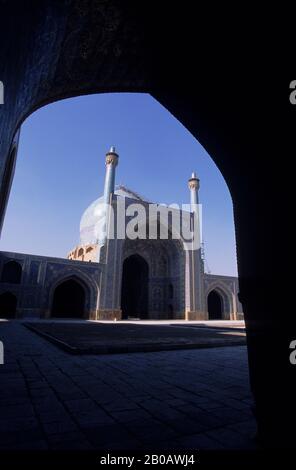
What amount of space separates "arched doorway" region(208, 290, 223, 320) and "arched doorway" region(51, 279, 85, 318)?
41.7ft

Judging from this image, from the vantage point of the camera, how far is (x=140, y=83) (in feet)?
8.86

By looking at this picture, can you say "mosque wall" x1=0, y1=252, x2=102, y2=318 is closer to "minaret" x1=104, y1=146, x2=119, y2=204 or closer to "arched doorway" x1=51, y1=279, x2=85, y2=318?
"arched doorway" x1=51, y1=279, x2=85, y2=318

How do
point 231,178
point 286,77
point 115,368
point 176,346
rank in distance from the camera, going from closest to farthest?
point 286,77, point 231,178, point 115,368, point 176,346

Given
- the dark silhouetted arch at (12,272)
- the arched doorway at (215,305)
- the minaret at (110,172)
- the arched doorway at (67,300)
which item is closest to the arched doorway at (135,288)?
the arched doorway at (67,300)

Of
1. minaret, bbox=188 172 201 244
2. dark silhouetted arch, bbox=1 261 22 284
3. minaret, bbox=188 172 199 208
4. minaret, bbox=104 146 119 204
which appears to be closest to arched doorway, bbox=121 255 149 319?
minaret, bbox=188 172 201 244

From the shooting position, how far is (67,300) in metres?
23.6

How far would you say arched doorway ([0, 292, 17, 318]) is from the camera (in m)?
18.7

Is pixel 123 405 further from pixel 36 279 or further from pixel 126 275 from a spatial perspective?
pixel 126 275

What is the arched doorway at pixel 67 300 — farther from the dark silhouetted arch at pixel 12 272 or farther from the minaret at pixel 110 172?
the minaret at pixel 110 172

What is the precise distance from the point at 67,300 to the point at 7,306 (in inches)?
221

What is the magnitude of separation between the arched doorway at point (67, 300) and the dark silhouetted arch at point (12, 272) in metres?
4.68

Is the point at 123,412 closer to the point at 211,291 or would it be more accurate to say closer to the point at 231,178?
the point at 231,178
